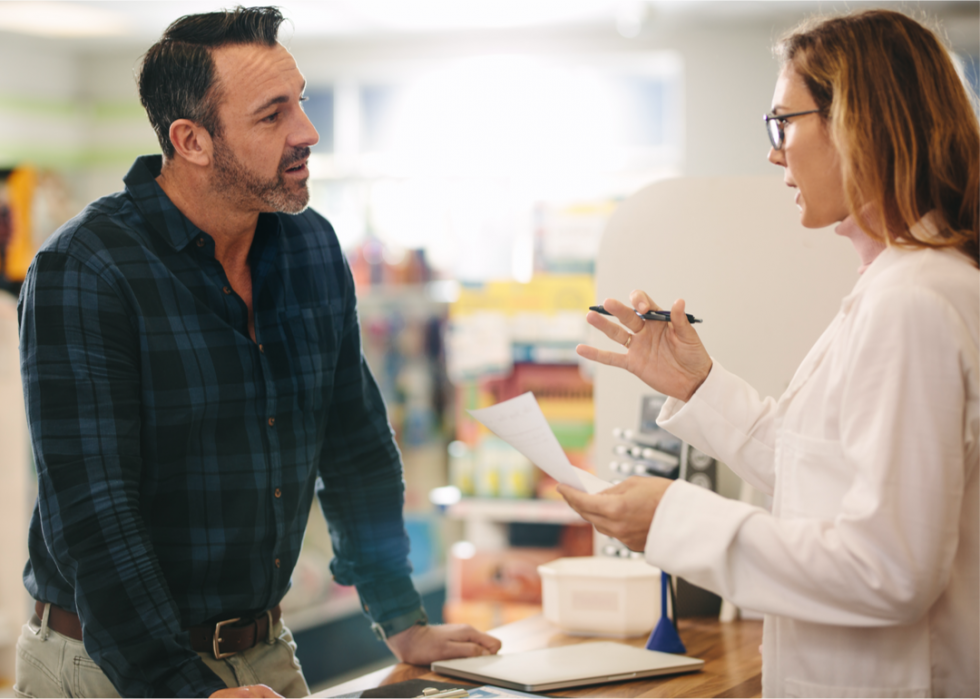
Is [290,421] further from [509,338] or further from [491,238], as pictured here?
[491,238]

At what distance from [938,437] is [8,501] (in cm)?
402

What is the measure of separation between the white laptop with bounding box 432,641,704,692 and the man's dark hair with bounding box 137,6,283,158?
3.37ft

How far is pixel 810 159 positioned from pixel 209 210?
39.4 inches

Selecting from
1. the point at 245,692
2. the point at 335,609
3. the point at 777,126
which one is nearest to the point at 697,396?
the point at 777,126

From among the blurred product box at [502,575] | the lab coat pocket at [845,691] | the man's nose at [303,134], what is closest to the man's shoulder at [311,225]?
the man's nose at [303,134]

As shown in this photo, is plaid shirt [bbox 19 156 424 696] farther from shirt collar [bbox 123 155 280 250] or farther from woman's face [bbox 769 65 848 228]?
woman's face [bbox 769 65 848 228]

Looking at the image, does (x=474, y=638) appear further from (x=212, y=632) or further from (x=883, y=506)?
(x=883, y=506)

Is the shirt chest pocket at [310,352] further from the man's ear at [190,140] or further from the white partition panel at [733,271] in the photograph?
the white partition panel at [733,271]

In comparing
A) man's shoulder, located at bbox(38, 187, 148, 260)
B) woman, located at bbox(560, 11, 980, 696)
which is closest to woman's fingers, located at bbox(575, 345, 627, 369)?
woman, located at bbox(560, 11, 980, 696)

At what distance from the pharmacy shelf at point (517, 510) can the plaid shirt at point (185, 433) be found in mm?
2288

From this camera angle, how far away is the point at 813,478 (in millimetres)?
1053

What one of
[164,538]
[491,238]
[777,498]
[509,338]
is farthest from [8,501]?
[777,498]

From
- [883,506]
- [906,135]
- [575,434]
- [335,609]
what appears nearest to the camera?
[883,506]

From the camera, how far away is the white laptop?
4.73 ft
